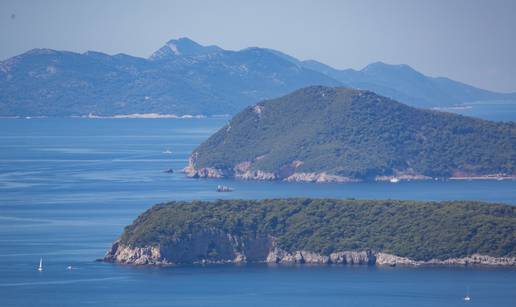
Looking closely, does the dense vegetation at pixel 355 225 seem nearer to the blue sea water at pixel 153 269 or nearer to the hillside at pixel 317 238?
the hillside at pixel 317 238

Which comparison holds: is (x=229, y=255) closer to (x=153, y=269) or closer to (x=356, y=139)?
(x=153, y=269)

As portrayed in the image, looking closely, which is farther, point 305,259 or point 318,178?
point 318,178

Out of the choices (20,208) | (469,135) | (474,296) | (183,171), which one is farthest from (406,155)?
(474,296)

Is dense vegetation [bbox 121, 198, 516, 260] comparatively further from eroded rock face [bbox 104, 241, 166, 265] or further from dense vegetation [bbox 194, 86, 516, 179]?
dense vegetation [bbox 194, 86, 516, 179]

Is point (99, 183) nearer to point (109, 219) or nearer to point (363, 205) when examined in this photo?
point (109, 219)

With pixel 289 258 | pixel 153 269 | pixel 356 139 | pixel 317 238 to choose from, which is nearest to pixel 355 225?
pixel 317 238

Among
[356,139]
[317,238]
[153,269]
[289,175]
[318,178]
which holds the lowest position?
[153,269]

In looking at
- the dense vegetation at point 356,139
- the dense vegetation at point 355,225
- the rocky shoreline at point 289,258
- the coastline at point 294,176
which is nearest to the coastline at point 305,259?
the rocky shoreline at point 289,258
